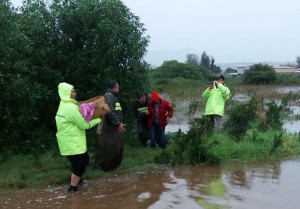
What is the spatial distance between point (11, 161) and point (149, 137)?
3297 millimetres

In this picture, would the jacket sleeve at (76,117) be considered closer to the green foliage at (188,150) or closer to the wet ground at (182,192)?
the wet ground at (182,192)

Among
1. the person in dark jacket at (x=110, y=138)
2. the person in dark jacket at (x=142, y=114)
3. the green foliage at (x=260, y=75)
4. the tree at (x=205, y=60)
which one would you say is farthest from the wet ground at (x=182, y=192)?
the tree at (x=205, y=60)

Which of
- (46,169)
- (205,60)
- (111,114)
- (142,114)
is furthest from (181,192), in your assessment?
(205,60)

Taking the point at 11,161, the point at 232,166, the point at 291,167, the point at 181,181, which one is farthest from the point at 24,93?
the point at 291,167

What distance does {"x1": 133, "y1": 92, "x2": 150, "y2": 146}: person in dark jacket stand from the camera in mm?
10383

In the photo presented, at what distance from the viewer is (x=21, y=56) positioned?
955 cm

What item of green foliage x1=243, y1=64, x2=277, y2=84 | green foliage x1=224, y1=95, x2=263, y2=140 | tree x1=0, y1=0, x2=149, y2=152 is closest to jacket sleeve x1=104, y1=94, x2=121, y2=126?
tree x1=0, y1=0, x2=149, y2=152

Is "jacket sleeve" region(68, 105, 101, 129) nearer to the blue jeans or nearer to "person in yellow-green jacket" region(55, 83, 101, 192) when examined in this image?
"person in yellow-green jacket" region(55, 83, 101, 192)

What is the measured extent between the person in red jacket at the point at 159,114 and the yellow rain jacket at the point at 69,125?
3362 millimetres

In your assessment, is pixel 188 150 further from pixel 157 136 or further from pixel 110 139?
pixel 110 139

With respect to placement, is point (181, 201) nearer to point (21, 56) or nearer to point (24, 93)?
point (24, 93)

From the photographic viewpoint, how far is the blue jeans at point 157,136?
10391 mm

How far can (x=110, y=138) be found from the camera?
8.27 m

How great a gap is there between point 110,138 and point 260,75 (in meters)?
43.0
